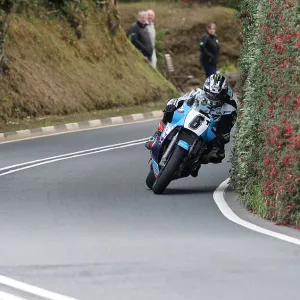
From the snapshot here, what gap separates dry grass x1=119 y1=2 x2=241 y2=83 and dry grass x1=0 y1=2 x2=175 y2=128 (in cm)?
711

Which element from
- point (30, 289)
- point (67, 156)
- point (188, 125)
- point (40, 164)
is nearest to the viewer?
point (30, 289)

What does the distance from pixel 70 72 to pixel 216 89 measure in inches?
667

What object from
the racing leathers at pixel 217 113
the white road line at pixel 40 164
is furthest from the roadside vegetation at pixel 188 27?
the racing leathers at pixel 217 113

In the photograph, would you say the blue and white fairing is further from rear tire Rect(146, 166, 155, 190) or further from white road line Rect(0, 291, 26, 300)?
white road line Rect(0, 291, 26, 300)

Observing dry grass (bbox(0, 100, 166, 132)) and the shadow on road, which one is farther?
dry grass (bbox(0, 100, 166, 132))

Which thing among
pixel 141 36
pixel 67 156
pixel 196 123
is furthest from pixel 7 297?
pixel 141 36

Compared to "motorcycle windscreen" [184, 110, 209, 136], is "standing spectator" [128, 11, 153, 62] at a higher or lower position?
lower

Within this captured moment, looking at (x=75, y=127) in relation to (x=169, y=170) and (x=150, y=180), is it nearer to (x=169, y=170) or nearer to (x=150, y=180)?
(x=150, y=180)

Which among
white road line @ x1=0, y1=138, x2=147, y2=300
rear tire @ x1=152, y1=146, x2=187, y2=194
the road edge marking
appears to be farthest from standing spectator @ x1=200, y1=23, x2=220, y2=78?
rear tire @ x1=152, y1=146, x2=187, y2=194

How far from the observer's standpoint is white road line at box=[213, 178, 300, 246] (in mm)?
13945

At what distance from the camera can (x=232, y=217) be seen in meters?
16.1

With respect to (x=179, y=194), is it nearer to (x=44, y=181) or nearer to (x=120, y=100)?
(x=44, y=181)

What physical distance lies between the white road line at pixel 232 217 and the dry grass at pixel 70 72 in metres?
12.6

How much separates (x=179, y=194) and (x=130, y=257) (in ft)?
20.5
